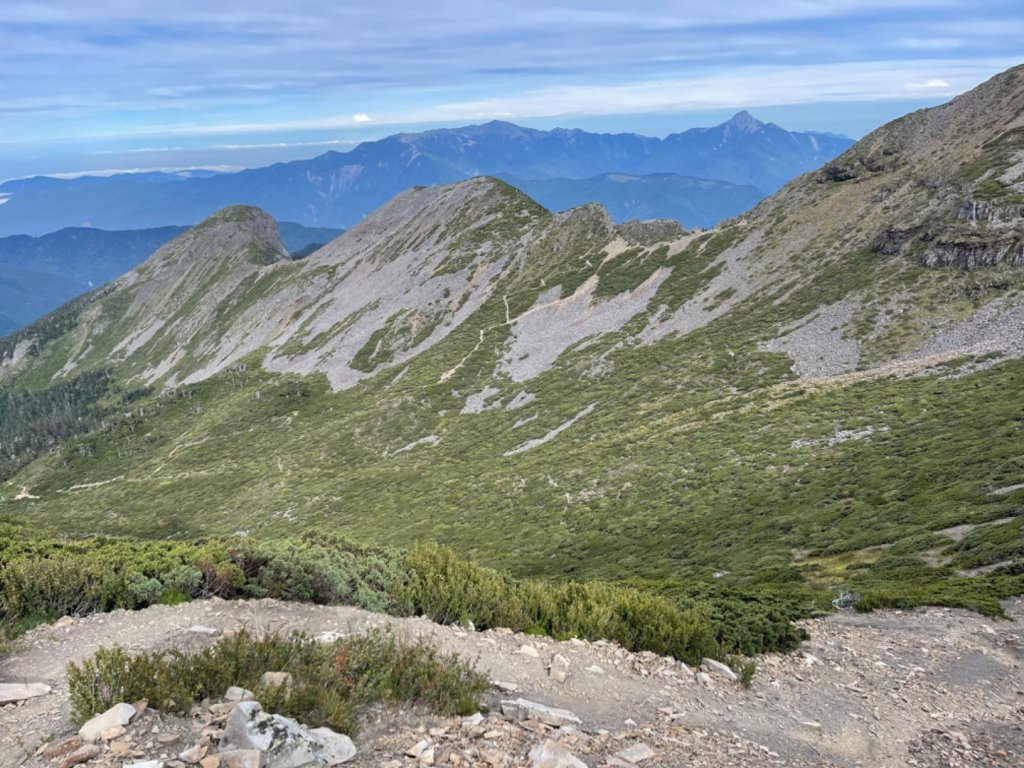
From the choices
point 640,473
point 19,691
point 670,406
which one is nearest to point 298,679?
point 19,691

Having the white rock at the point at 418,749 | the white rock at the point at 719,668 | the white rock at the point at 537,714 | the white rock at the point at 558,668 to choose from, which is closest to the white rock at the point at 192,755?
the white rock at the point at 418,749

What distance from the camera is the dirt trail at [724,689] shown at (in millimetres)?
10352

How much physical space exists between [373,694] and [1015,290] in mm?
81458

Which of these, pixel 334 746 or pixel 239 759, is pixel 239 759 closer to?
pixel 239 759

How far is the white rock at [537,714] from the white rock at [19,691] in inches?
319

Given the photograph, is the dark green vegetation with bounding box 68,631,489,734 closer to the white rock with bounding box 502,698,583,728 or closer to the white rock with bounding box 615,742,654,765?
the white rock with bounding box 502,698,583,728

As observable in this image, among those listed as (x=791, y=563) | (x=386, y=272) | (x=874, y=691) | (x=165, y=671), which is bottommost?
(x=791, y=563)

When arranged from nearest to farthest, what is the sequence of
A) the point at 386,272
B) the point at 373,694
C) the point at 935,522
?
the point at 373,694, the point at 935,522, the point at 386,272

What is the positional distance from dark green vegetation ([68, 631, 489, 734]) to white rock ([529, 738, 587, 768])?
70.8 inches

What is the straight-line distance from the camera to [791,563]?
92.9 ft

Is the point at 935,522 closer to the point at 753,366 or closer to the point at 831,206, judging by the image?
the point at 753,366

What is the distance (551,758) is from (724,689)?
20.9 feet

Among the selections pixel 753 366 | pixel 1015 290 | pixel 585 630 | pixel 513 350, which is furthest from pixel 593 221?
pixel 585 630

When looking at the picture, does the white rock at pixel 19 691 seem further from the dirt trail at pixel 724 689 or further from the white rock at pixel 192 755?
the white rock at pixel 192 755
